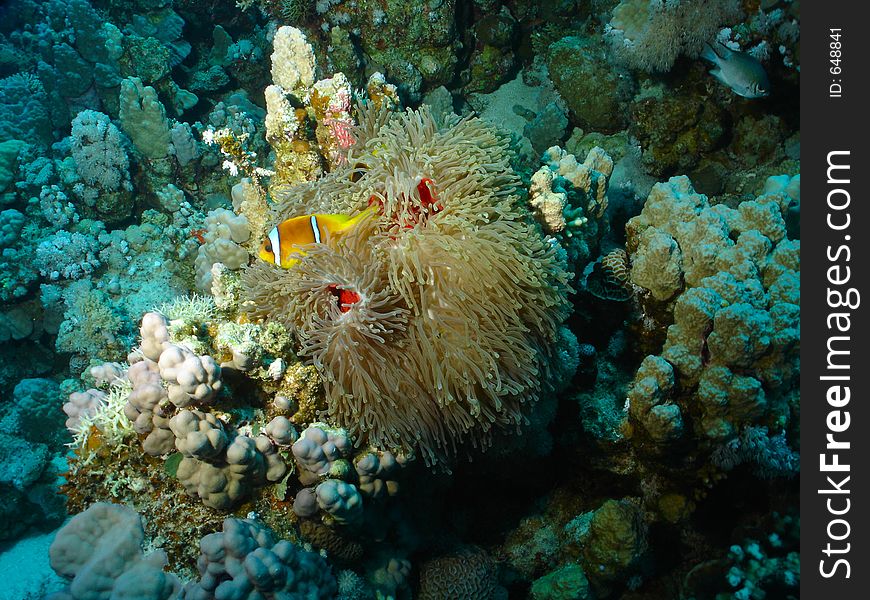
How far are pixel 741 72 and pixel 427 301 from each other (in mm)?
4628

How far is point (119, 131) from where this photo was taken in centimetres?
706

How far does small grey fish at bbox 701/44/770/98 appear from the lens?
518cm

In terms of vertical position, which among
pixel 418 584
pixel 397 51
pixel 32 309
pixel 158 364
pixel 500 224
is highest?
pixel 397 51

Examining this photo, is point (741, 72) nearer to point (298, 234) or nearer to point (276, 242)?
point (298, 234)

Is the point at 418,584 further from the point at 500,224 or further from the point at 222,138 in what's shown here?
the point at 222,138

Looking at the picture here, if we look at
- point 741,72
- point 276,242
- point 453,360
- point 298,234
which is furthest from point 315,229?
point 741,72

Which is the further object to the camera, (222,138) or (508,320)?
(222,138)

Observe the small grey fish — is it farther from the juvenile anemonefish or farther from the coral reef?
the juvenile anemonefish

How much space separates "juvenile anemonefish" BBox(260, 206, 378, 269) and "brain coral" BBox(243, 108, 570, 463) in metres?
0.07

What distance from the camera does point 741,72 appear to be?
205 inches

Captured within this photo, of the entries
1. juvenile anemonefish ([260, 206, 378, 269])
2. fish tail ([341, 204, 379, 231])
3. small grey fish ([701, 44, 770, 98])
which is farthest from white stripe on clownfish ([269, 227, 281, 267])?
small grey fish ([701, 44, 770, 98])

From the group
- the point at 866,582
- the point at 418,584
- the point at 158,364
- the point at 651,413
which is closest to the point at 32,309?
the point at 158,364

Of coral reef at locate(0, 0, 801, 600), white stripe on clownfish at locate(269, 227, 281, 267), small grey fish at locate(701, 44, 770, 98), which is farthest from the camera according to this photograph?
small grey fish at locate(701, 44, 770, 98)

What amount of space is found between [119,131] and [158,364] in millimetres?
5954
